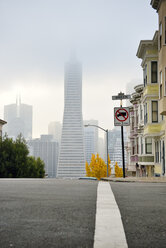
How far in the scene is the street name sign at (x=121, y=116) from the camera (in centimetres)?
1700

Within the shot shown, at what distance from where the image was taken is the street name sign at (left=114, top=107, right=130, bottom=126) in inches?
669

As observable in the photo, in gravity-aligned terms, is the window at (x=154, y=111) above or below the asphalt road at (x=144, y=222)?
above

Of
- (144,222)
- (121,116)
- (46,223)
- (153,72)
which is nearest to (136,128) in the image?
(153,72)

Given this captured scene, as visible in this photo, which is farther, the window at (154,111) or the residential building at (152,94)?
the window at (154,111)

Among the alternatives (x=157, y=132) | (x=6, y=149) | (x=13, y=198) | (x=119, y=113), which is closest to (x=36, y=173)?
(x=6, y=149)

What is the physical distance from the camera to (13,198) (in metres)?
6.63

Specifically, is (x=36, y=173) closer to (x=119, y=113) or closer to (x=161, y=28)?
(x=161, y=28)

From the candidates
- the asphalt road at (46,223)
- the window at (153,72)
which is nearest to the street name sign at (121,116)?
the asphalt road at (46,223)

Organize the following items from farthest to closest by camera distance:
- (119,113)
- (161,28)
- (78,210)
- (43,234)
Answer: (161,28), (119,113), (78,210), (43,234)

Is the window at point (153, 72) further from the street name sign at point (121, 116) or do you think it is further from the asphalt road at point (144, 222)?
the asphalt road at point (144, 222)

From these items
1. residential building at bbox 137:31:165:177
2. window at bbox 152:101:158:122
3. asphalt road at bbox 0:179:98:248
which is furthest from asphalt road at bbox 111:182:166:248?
window at bbox 152:101:158:122

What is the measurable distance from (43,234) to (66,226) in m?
0.45

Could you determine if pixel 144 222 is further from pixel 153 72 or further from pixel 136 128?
pixel 136 128

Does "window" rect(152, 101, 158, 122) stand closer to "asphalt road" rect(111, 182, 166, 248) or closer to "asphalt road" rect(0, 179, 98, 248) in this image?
"asphalt road" rect(111, 182, 166, 248)
